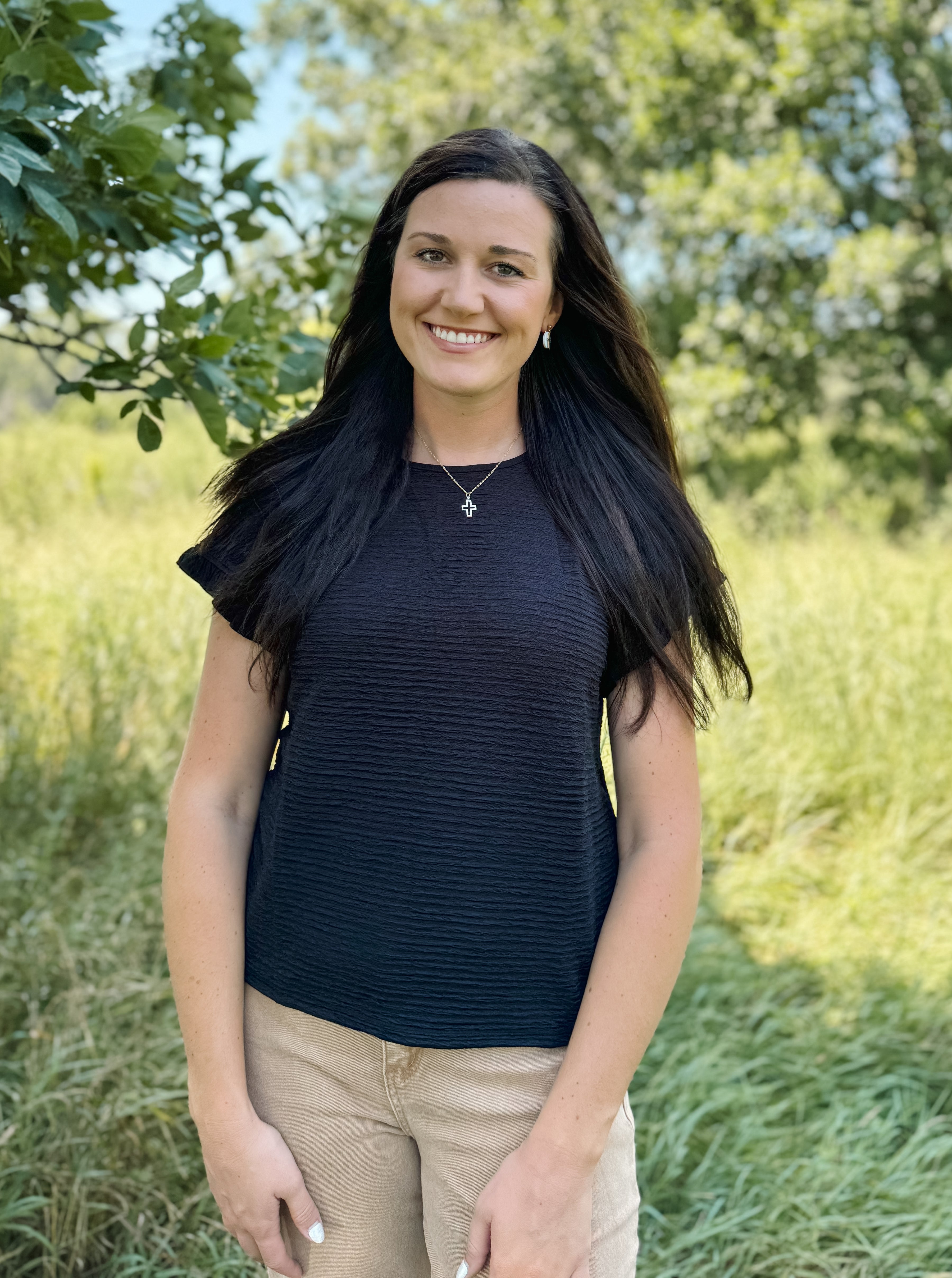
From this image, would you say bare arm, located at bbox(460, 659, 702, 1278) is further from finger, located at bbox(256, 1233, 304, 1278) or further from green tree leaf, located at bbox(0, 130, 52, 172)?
green tree leaf, located at bbox(0, 130, 52, 172)

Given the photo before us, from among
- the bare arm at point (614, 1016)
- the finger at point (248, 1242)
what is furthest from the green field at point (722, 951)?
the bare arm at point (614, 1016)

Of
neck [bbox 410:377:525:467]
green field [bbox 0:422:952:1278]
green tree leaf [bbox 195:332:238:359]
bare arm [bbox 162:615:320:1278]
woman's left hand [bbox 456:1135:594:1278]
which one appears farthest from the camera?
green field [bbox 0:422:952:1278]

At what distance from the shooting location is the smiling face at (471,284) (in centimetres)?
136

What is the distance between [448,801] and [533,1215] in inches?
17.9

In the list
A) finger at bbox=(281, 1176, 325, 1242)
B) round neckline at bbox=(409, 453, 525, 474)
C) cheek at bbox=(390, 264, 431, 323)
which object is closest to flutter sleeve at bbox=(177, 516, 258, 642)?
round neckline at bbox=(409, 453, 525, 474)

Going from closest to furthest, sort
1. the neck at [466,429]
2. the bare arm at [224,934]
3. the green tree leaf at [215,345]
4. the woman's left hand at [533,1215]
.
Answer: the woman's left hand at [533,1215] < the bare arm at [224,934] < the neck at [466,429] < the green tree leaf at [215,345]

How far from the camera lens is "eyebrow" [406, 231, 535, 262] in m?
1.36

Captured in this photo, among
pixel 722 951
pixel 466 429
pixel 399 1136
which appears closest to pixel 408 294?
pixel 466 429

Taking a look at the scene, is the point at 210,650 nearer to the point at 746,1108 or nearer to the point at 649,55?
the point at 746,1108

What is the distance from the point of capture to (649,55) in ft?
29.9

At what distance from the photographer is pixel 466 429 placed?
4.73 feet

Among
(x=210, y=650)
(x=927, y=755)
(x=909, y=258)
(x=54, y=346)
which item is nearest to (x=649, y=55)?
(x=909, y=258)

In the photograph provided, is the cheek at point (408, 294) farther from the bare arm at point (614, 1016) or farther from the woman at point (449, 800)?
the bare arm at point (614, 1016)

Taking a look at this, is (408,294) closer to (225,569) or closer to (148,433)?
(225,569)
